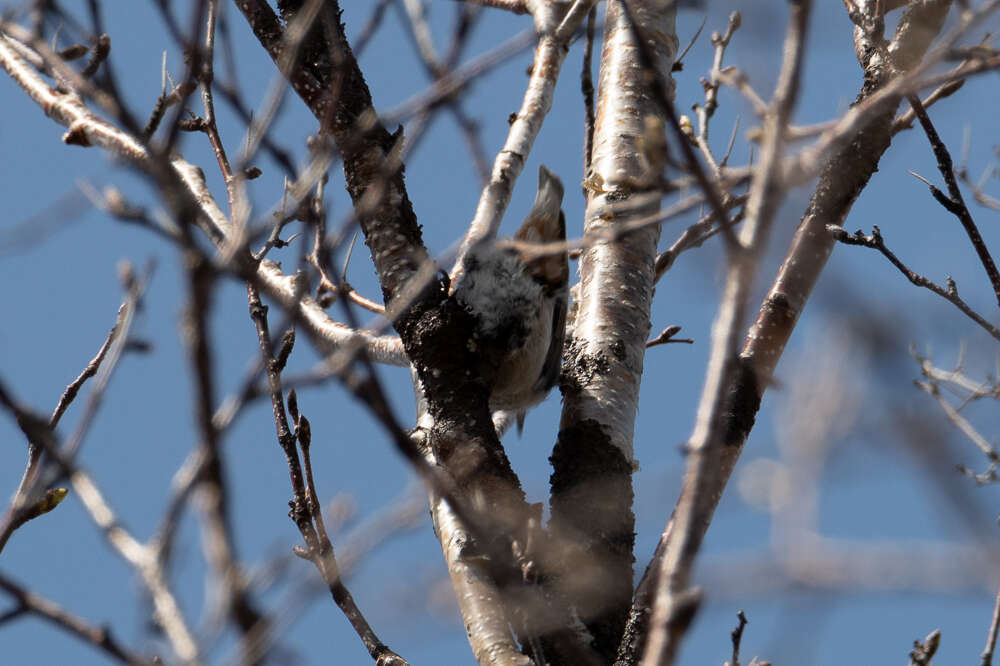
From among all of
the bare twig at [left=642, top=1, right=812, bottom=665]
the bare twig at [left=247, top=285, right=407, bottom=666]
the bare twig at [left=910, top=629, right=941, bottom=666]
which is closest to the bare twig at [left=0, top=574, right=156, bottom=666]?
the bare twig at [left=642, top=1, right=812, bottom=665]

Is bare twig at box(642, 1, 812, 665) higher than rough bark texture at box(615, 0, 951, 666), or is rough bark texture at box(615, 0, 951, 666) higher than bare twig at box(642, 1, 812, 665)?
rough bark texture at box(615, 0, 951, 666)

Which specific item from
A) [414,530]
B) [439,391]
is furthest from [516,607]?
[414,530]

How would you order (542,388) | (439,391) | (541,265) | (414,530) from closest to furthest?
(414,530)
(439,391)
(541,265)
(542,388)

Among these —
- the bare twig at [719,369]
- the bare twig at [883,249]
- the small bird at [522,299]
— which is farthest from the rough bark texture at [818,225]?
the bare twig at [719,369]

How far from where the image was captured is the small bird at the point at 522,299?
9.04 ft

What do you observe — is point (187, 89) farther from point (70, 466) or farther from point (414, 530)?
point (414, 530)

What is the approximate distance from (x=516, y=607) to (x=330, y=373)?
1112 mm

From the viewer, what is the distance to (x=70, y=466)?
1.03 metres

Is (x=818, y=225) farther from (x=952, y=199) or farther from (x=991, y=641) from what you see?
(x=991, y=641)

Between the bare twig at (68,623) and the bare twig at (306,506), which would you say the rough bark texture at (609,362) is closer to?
the bare twig at (306,506)

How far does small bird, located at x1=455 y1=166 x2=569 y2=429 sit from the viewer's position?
9.04ft

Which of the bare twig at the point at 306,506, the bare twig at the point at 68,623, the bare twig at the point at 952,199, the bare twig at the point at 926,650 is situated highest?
the bare twig at the point at 952,199

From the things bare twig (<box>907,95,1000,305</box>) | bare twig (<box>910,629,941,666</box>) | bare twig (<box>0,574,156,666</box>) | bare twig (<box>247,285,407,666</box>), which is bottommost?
bare twig (<box>0,574,156,666</box>)

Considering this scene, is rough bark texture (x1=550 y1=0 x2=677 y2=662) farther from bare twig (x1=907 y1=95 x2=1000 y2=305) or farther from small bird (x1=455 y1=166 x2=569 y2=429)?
bare twig (x1=907 y1=95 x2=1000 y2=305)
